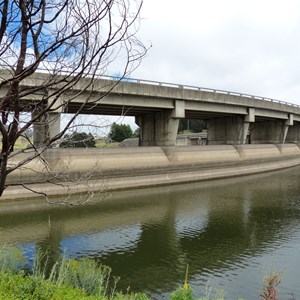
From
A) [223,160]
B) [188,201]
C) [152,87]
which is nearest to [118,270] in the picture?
[188,201]

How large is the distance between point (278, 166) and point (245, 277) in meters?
42.5

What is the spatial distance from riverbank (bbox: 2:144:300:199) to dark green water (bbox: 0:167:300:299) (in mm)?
2356

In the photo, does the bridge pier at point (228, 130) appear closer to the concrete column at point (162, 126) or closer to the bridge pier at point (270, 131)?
the concrete column at point (162, 126)

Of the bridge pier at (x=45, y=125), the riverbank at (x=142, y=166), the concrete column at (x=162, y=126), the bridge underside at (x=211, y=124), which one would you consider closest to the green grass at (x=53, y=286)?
the bridge pier at (x=45, y=125)

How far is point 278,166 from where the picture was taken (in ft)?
169

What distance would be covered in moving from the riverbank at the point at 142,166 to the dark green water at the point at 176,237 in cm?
236

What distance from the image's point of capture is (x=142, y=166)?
33.3 m

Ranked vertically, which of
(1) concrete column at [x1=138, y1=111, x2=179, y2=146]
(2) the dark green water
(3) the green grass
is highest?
(1) concrete column at [x1=138, y1=111, x2=179, y2=146]

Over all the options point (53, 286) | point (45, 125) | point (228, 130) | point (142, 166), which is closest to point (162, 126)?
point (142, 166)

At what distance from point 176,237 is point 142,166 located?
17071 millimetres

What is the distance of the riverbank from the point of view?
26.0 metres

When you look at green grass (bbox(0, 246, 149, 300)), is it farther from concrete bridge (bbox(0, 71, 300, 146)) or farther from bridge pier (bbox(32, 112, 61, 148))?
concrete bridge (bbox(0, 71, 300, 146))

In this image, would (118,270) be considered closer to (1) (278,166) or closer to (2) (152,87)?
(2) (152,87)

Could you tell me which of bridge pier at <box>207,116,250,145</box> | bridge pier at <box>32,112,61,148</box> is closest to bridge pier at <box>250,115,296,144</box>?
bridge pier at <box>207,116,250,145</box>
